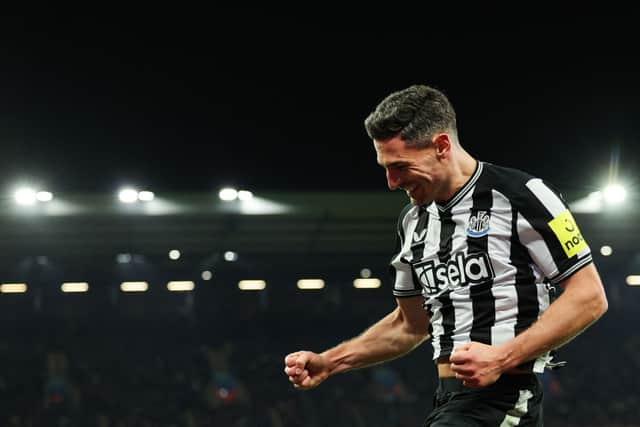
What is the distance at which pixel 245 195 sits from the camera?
41.6 feet

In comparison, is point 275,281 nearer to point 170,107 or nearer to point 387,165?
point 170,107

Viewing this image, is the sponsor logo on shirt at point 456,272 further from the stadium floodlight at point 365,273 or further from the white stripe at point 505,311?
the stadium floodlight at point 365,273

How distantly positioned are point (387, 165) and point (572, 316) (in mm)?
653

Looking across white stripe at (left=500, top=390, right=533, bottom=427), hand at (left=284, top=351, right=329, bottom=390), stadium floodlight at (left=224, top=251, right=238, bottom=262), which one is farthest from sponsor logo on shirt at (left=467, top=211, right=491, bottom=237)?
stadium floodlight at (left=224, top=251, right=238, bottom=262)

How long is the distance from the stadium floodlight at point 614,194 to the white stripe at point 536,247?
9695 mm

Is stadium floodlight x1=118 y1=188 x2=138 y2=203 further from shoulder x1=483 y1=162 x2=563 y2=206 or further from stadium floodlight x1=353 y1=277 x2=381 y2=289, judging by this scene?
shoulder x1=483 y1=162 x2=563 y2=206

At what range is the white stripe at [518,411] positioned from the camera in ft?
8.25

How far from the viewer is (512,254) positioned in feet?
8.27

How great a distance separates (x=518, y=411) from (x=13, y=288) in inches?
765

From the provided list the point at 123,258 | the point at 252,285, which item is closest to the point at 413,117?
the point at 123,258

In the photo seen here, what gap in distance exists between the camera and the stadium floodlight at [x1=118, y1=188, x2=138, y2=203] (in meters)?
11.2

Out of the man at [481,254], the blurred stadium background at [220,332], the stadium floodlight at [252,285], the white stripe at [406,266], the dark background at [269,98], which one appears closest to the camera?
the man at [481,254]

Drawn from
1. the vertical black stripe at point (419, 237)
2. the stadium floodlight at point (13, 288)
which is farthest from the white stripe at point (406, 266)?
the stadium floodlight at point (13, 288)

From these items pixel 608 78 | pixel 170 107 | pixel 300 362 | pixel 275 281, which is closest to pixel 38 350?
pixel 275 281
